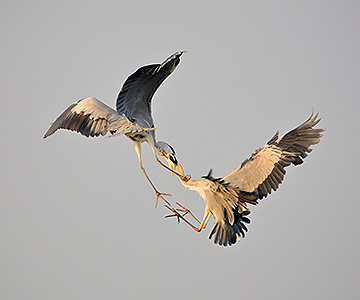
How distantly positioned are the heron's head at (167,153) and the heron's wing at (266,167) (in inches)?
29.0

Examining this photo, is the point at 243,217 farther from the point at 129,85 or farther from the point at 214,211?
the point at 129,85

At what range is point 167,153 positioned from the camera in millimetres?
9945

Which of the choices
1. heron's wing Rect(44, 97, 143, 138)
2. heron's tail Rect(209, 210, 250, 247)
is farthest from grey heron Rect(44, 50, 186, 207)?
heron's tail Rect(209, 210, 250, 247)

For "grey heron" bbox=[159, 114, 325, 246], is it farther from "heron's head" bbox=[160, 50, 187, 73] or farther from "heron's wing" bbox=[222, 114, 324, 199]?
"heron's head" bbox=[160, 50, 187, 73]

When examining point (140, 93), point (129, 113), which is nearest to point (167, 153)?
point (129, 113)

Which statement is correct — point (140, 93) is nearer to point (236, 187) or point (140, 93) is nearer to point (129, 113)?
point (129, 113)

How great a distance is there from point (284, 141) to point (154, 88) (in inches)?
79.3

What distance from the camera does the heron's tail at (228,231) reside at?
10.0 metres

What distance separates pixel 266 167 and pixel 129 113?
207cm

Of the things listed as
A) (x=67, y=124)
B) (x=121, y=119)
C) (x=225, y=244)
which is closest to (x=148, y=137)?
(x=121, y=119)

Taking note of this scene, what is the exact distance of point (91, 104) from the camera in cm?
1010

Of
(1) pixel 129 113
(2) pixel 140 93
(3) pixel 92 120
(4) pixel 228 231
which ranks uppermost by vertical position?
(2) pixel 140 93

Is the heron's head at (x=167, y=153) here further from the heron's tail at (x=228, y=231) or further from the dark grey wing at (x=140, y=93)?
the heron's tail at (x=228, y=231)

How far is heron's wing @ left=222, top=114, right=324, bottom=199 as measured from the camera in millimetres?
9781
